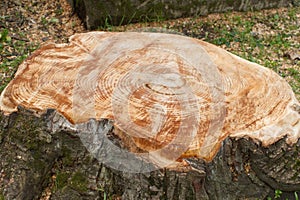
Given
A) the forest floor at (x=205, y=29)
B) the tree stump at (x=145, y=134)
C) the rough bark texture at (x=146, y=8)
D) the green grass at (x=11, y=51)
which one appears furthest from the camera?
the rough bark texture at (x=146, y=8)

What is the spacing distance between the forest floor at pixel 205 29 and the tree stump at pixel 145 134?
1838 millimetres

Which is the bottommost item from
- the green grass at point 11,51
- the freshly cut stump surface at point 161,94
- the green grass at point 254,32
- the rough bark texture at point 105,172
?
the green grass at point 254,32

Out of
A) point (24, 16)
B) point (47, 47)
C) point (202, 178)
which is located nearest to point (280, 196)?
point (202, 178)

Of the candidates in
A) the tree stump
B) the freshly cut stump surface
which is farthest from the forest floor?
the tree stump

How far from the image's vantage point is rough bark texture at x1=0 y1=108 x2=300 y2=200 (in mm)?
2604

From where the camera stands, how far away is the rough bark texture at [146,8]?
491cm

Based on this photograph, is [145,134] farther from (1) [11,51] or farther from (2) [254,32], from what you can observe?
(2) [254,32]

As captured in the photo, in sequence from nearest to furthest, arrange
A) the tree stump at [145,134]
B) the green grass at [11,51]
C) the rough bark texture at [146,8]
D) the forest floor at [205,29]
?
the tree stump at [145,134] → the green grass at [11,51] → the forest floor at [205,29] → the rough bark texture at [146,8]

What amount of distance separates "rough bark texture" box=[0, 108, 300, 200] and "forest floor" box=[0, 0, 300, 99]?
1.92 metres

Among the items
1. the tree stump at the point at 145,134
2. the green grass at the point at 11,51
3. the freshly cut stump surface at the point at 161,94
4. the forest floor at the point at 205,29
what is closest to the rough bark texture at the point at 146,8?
the forest floor at the point at 205,29

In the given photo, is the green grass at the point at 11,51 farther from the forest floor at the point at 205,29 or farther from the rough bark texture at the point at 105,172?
the rough bark texture at the point at 105,172

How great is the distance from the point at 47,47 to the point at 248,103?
3.89ft

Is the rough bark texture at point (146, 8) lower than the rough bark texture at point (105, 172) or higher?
lower

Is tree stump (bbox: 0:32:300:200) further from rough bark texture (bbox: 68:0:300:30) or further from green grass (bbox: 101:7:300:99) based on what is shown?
rough bark texture (bbox: 68:0:300:30)
